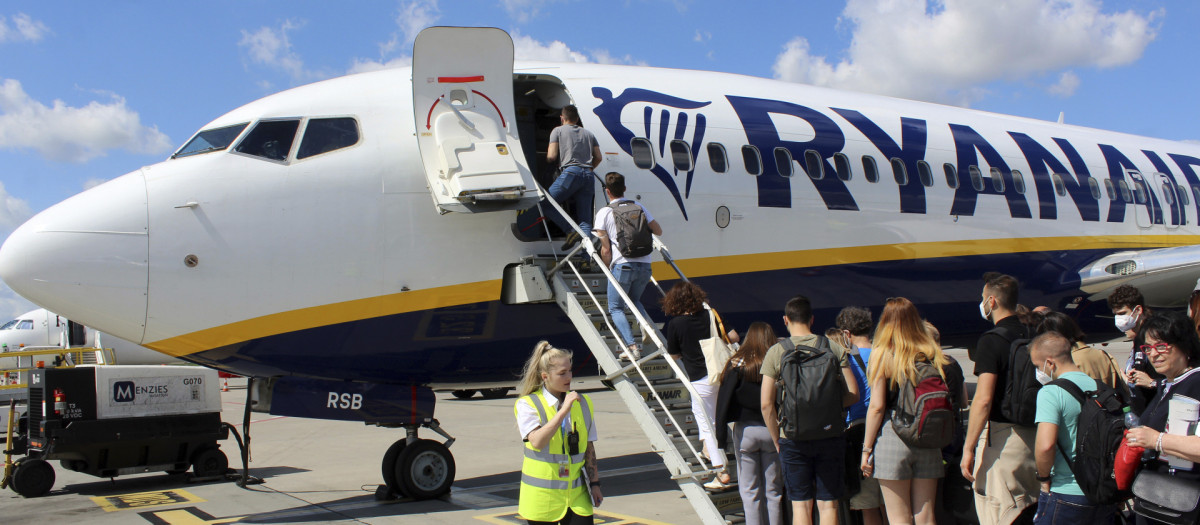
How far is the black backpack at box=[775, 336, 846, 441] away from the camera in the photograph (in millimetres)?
5289

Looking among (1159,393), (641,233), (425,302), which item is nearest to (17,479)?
(425,302)

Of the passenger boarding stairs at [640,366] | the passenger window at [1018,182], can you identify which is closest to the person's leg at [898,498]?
the passenger boarding stairs at [640,366]

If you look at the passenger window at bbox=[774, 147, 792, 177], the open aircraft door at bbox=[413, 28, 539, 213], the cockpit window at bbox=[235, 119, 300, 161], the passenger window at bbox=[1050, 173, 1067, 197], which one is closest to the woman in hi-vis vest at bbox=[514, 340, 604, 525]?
the open aircraft door at bbox=[413, 28, 539, 213]

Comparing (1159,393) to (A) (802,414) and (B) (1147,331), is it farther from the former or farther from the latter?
(A) (802,414)

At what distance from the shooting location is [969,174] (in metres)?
11.4

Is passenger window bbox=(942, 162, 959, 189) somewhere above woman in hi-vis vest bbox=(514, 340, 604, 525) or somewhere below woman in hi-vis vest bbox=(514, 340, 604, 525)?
above

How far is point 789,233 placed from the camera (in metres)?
9.62

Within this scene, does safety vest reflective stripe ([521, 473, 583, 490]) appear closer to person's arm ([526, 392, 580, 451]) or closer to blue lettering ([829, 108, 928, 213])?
person's arm ([526, 392, 580, 451])

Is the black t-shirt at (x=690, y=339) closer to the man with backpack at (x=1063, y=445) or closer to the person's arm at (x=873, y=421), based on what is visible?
the person's arm at (x=873, y=421)

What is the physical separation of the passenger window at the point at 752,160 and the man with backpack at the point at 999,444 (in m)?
4.37

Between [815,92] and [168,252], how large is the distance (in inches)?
299

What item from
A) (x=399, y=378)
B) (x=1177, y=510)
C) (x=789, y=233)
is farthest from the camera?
(x=789, y=233)

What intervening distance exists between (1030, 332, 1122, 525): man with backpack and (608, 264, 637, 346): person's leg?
3301 mm

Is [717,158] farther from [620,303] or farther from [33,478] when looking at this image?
[33,478]
